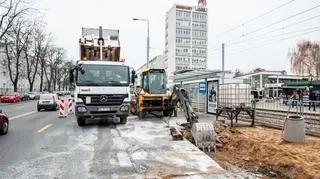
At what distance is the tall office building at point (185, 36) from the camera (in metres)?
112

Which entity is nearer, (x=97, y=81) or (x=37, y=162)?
(x=37, y=162)

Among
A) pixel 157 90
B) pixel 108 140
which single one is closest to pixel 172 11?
pixel 157 90

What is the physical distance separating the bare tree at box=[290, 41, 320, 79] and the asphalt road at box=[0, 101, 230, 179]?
61.1m

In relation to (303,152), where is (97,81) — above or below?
above

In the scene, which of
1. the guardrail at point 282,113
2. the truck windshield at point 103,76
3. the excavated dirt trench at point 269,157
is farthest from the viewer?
the truck windshield at point 103,76

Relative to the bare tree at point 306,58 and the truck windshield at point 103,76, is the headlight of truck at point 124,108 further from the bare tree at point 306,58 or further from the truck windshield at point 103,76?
the bare tree at point 306,58

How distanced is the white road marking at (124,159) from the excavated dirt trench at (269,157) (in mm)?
2279

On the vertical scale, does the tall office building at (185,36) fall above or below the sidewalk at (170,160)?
above

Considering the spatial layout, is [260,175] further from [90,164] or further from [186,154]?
[90,164]

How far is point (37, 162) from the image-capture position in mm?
8953

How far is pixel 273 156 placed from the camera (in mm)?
9602

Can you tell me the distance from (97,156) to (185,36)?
109894mm

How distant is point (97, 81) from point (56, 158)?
7.07 metres

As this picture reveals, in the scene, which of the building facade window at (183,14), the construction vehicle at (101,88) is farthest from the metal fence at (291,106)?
the building facade window at (183,14)
